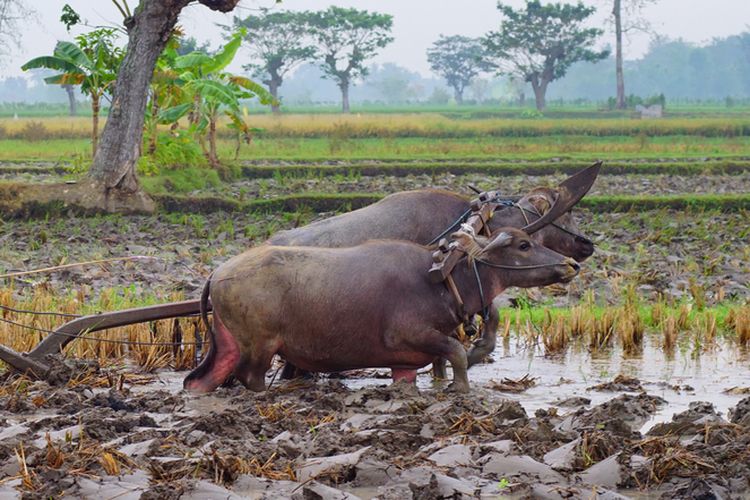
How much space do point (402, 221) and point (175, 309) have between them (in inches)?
54.3

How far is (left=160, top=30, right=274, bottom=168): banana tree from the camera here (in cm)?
1769

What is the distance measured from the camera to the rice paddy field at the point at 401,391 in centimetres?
436

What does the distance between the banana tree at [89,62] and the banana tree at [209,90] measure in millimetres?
926

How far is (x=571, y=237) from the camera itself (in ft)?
24.6

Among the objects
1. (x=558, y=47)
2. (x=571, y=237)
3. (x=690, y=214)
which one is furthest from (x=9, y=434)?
(x=558, y=47)

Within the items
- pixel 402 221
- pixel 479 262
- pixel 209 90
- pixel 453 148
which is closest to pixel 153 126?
pixel 209 90

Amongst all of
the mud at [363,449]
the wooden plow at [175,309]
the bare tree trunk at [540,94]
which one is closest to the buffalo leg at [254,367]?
the mud at [363,449]

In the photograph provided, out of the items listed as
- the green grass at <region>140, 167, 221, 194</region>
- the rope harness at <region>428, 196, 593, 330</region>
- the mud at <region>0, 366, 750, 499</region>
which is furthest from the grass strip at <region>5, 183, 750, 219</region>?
the mud at <region>0, 366, 750, 499</region>

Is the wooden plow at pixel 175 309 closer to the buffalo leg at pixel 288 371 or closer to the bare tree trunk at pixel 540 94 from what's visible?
the buffalo leg at pixel 288 371

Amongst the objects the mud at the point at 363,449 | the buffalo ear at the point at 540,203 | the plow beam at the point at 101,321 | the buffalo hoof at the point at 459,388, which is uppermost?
the buffalo ear at the point at 540,203

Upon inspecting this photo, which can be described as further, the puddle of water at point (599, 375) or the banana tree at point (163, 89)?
the banana tree at point (163, 89)

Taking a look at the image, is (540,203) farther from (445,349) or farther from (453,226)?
(445,349)

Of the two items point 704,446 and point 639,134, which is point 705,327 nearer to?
point 704,446

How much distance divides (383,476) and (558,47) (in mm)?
54981
